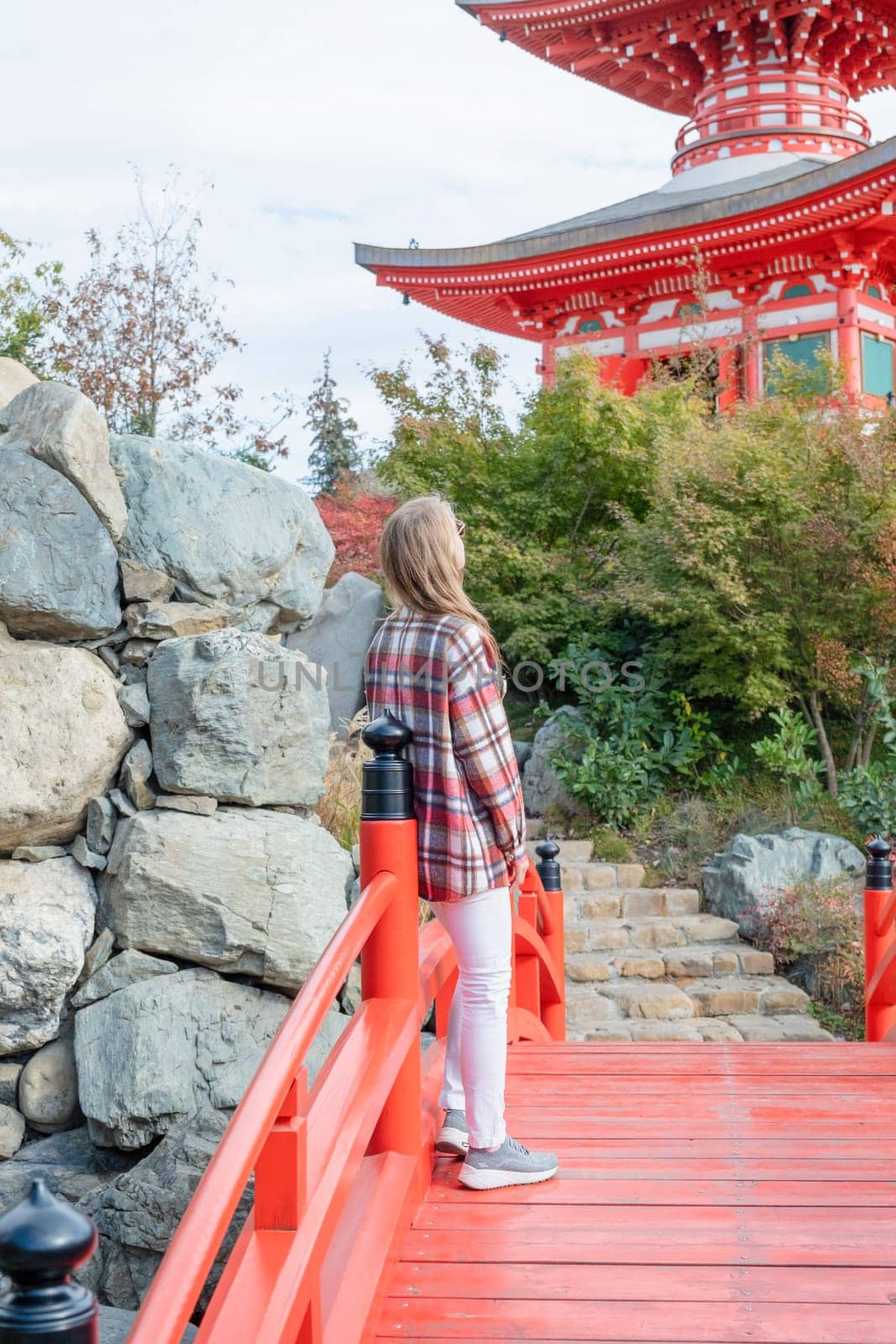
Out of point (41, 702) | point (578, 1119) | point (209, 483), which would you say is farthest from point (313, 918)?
point (578, 1119)

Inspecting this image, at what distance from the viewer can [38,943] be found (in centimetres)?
536

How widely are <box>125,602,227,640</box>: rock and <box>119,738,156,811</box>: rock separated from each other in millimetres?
531

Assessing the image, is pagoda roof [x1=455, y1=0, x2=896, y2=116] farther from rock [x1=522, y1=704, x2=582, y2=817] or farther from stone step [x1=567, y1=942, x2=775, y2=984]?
stone step [x1=567, y1=942, x2=775, y2=984]

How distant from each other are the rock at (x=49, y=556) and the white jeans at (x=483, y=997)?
3.37m

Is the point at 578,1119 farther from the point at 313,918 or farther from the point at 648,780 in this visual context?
the point at 648,780

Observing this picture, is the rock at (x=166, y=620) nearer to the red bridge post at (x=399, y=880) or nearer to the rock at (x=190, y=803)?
the rock at (x=190, y=803)

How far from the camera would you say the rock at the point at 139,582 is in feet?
18.7

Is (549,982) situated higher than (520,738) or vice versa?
(520,738)

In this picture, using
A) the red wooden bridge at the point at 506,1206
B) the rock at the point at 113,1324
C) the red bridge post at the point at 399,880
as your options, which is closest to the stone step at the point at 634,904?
the rock at the point at 113,1324

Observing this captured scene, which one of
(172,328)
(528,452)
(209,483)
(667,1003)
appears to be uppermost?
(172,328)

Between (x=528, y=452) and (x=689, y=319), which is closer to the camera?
(x=528, y=452)

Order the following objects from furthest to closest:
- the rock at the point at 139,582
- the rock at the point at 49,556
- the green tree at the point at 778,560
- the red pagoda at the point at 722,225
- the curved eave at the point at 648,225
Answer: the red pagoda at the point at 722,225 → the curved eave at the point at 648,225 → the green tree at the point at 778,560 → the rock at the point at 139,582 → the rock at the point at 49,556

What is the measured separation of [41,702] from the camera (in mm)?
5352

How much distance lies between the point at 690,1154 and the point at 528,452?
824 centimetres
